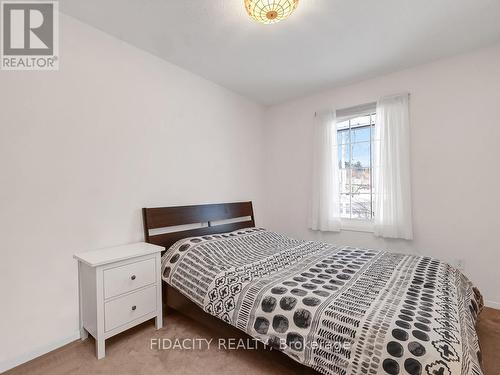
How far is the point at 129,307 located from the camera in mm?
1788

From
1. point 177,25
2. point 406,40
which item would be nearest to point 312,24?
point 406,40

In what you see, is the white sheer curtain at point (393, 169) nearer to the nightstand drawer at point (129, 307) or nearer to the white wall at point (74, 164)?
the white wall at point (74, 164)

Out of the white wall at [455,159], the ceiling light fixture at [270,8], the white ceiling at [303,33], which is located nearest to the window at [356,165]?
the white wall at [455,159]

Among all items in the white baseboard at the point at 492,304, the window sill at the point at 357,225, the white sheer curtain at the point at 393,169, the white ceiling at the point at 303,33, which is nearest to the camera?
the white ceiling at the point at 303,33

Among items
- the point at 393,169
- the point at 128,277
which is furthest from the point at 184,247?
the point at 393,169

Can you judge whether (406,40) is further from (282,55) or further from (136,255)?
(136,255)

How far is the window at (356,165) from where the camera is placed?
303cm

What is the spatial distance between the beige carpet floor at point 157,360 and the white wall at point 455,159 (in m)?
0.84

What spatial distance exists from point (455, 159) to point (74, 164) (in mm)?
3519

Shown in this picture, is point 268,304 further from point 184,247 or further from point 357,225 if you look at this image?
point 357,225

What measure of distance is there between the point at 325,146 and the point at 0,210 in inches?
125

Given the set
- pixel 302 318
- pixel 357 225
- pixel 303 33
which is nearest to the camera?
pixel 302 318

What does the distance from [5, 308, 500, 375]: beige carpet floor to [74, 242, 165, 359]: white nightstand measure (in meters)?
0.11

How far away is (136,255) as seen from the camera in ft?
5.97
